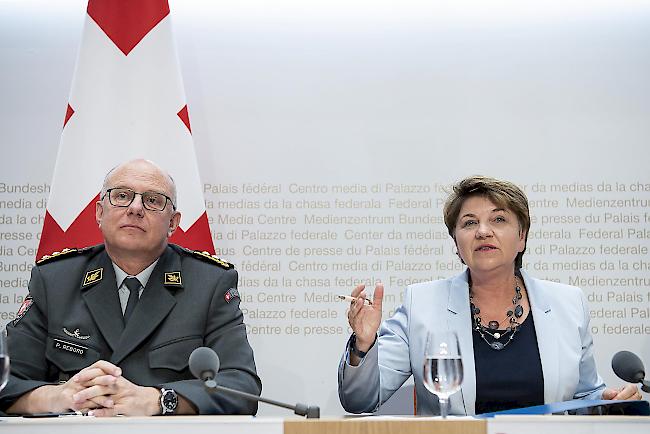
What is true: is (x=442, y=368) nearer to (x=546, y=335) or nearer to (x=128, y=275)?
(x=546, y=335)

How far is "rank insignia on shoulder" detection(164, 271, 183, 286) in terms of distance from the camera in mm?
3027

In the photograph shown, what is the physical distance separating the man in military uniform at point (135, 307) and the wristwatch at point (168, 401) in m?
0.17

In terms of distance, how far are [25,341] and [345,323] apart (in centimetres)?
174

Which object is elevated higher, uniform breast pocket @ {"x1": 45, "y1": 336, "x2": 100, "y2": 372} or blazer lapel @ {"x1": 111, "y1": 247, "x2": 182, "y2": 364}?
blazer lapel @ {"x1": 111, "y1": 247, "x2": 182, "y2": 364}

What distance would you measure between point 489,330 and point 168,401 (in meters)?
1.24

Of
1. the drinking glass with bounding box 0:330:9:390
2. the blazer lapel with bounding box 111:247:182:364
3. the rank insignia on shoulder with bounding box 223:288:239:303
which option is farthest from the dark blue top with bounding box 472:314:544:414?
the drinking glass with bounding box 0:330:9:390

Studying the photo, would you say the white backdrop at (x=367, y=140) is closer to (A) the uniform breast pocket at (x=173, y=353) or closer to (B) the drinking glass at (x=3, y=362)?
(A) the uniform breast pocket at (x=173, y=353)

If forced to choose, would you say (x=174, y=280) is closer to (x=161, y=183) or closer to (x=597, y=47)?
(x=161, y=183)

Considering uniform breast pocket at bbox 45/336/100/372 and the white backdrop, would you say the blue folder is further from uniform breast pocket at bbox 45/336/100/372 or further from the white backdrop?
the white backdrop

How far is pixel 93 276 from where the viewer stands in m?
3.05

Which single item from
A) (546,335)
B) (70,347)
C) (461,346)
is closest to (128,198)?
(70,347)

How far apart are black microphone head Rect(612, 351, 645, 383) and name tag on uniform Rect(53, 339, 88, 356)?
169cm

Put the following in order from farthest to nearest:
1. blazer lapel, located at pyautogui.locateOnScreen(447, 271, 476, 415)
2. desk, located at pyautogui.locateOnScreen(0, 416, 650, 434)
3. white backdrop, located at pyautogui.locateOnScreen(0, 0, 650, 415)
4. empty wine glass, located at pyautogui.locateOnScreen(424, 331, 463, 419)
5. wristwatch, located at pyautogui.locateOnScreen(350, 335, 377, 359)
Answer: white backdrop, located at pyautogui.locateOnScreen(0, 0, 650, 415) < blazer lapel, located at pyautogui.locateOnScreen(447, 271, 476, 415) < wristwatch, located at pyautogui.locateOnScreen(350, 335, 377, 359) < empty wine glass, located at pyautogui.locateOnScreen(424, 331, 463, 419) < desk, located at pyautogui.locateOnScreen(0, 416, 650, 434)

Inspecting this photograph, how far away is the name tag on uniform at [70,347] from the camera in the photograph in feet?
9.46
